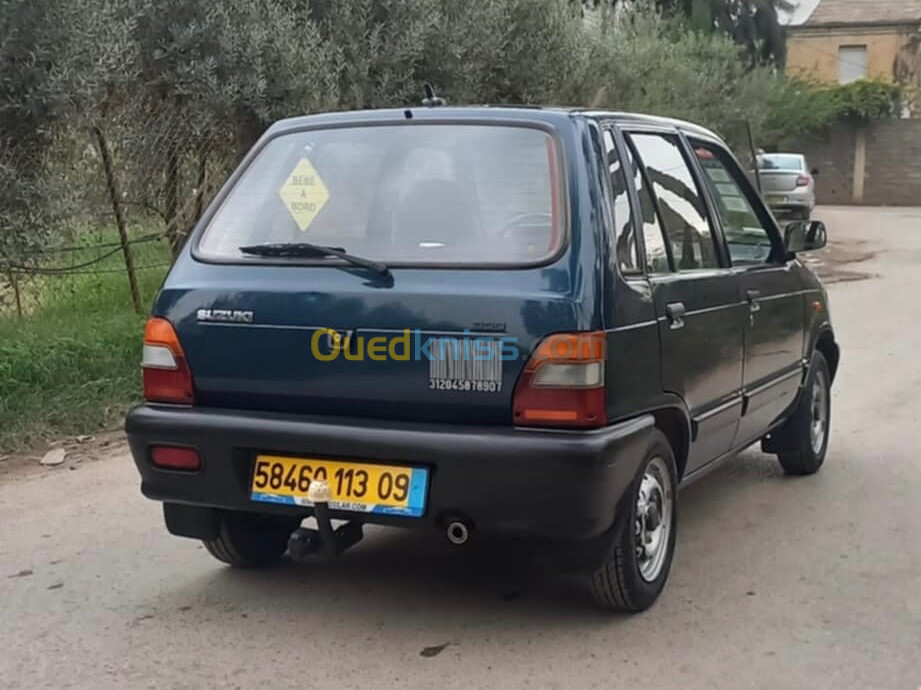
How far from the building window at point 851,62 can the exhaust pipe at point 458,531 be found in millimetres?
45937

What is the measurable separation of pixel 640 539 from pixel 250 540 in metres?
1.51

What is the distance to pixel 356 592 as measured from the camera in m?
4.46

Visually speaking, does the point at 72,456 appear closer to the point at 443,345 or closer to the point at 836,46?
the point at 443,345

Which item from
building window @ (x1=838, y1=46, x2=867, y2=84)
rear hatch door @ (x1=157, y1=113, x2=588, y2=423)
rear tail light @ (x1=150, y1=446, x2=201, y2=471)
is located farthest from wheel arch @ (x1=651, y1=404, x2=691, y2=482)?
building window @ (x1=838, y1=46, x2=867, y2=84)

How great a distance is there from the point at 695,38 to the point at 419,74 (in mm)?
12630

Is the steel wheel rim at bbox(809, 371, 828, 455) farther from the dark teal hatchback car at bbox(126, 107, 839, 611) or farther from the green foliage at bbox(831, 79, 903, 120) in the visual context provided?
the green foliage at bbox(831, 79, 903, 120)

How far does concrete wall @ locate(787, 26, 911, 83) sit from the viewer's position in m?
→ 45.3

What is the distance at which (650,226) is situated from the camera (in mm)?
4305

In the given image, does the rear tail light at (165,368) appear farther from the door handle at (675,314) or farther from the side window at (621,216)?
the door handle at (675,314)

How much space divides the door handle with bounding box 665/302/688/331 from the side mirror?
1558 mm

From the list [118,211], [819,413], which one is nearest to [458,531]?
[819,413]

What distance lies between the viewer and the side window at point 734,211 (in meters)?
5.11

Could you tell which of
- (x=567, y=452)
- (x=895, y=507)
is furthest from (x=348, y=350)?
(x=895, y=507)

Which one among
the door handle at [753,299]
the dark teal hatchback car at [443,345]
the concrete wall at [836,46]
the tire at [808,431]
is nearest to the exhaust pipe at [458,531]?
the dark teal hatchback car at [443,345]
